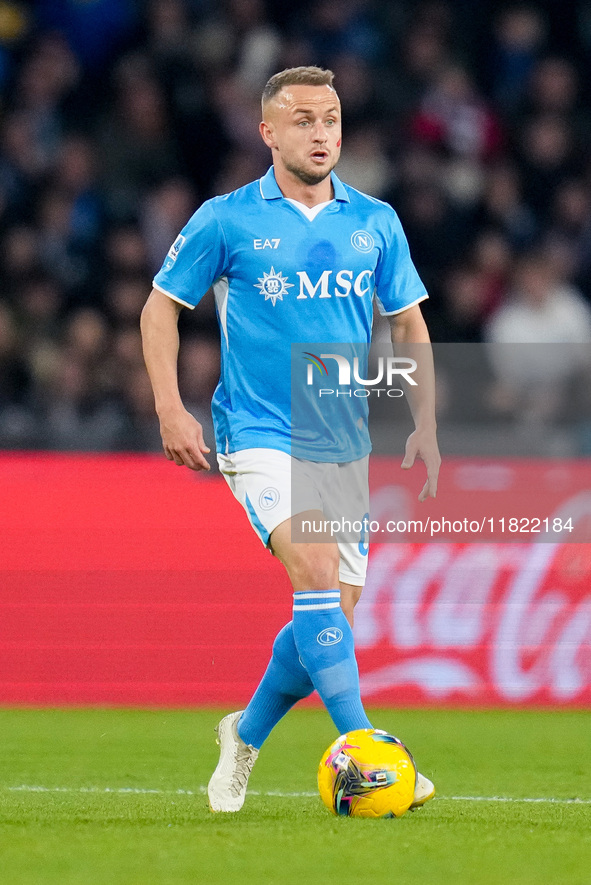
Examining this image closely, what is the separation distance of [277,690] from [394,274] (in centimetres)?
134

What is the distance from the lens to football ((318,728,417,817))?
4066mm

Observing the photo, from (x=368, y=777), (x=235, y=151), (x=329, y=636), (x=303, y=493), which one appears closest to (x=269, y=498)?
(x=303, y=493)

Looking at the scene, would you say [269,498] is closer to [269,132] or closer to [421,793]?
[421,793]

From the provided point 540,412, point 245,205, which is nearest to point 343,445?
point 245,205

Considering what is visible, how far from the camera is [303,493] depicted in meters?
4.38

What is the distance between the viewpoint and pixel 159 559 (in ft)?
23.8

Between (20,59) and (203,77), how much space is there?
4.35ft

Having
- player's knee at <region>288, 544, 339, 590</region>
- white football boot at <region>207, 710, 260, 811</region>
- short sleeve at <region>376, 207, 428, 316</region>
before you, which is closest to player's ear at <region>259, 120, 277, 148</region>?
short sleeve at <region>376, 207, 428, 316</region>

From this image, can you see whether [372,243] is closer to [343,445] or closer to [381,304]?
[381,304]

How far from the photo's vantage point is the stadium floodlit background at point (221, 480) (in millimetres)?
4445

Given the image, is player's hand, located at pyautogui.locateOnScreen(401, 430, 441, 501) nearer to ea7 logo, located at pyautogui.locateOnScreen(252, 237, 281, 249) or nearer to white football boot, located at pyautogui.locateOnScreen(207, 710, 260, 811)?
ea7 logo, located at pyautogui.locateOnScreen(252, 237, 281, 249)

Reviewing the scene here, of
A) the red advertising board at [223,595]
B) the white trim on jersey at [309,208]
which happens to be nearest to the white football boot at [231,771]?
the white trim on jersey at [309,208]

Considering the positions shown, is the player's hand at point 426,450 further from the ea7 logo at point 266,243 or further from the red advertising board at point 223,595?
the red advertising board at point 223,595

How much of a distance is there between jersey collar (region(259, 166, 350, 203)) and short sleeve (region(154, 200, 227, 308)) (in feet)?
0.65
